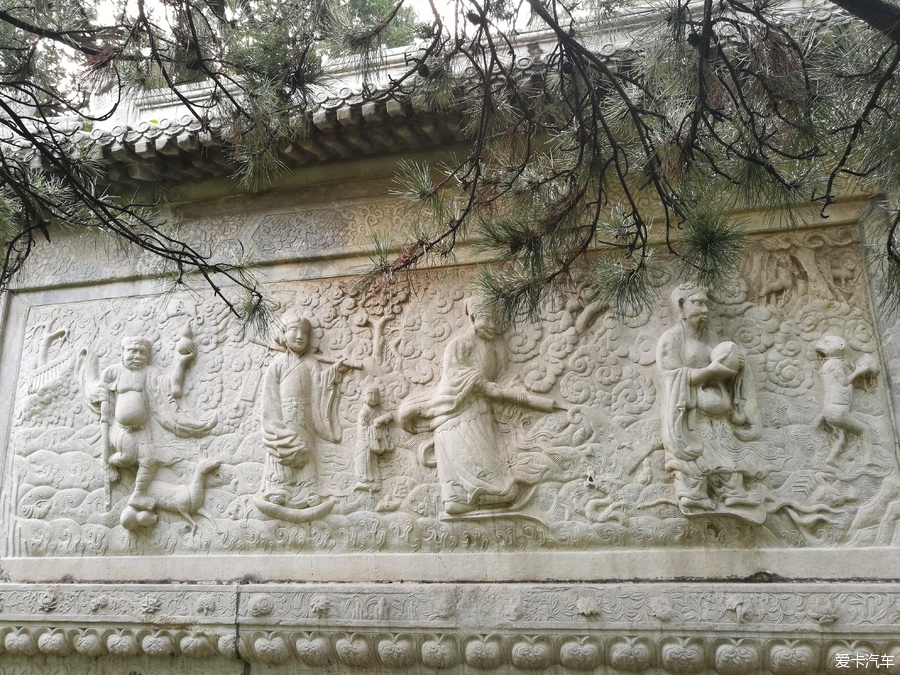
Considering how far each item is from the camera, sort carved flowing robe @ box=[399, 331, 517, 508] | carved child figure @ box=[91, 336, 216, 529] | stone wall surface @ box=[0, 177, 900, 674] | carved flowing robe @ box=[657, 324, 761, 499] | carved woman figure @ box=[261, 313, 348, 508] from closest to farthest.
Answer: stone wall surface @ box=[0, 177, 900, 674] → carved flowing robe @ box=[657, 324, 761, 499] → carved flowing robe @ box=[399, 331, 517, 508] → carved woman figure @ box=[261, 313, 348, 508] → carved child figure @ box=[91, 336, 216, 529]

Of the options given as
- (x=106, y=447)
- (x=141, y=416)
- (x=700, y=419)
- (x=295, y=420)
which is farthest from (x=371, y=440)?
(x=700, y=419)

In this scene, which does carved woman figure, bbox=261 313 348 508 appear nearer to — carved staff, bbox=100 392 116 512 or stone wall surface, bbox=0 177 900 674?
stone wall surface, bbox=0 177 900 674

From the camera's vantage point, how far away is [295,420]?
4441 millimetres

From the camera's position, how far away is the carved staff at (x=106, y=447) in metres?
4.67

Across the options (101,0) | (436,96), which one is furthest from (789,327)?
(101,0)

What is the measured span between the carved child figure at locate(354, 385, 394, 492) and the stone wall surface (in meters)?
0.02

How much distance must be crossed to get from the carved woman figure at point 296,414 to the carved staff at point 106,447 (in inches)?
39.4

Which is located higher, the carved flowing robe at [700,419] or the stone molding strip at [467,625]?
the carved flowing robe at [700,419]

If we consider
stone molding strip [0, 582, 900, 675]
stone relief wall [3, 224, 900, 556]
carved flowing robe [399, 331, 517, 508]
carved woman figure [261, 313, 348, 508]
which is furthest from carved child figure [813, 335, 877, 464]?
carved woman figure [261, 313, 348, 508]

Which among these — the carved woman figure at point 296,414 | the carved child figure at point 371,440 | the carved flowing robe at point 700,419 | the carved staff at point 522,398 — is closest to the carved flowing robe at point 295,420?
the carved woman figure at point 296,414

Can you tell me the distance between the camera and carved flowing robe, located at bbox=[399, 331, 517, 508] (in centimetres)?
409

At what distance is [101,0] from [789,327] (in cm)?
362

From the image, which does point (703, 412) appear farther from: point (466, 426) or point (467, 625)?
point (467, 625)

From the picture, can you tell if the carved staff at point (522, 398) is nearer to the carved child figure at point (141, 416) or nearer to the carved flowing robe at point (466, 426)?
the carved flowing robe at point (466, 426)
